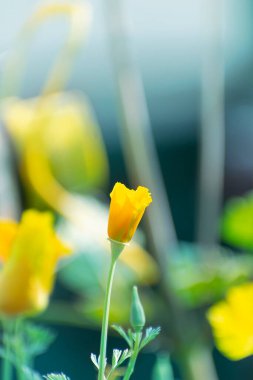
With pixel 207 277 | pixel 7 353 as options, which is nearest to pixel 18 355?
pixel 7 353

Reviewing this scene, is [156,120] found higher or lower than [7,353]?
lower

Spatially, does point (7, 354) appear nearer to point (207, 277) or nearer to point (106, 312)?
point (106, 312)

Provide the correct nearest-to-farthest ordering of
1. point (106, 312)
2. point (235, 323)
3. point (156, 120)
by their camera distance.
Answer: point (106, 312) < point (235, 323) < point (156, 120)

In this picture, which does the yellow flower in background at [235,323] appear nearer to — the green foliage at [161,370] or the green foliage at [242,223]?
the green foliage at [161,370]

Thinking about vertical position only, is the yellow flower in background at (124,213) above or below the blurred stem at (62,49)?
above

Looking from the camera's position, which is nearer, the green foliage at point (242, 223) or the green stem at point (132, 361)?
the green stem at point (132, 361)

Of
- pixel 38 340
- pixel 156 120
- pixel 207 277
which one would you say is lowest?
pixel 156 120

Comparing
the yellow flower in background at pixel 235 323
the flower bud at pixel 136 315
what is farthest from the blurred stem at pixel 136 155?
the flower bud at pixel 136 315
